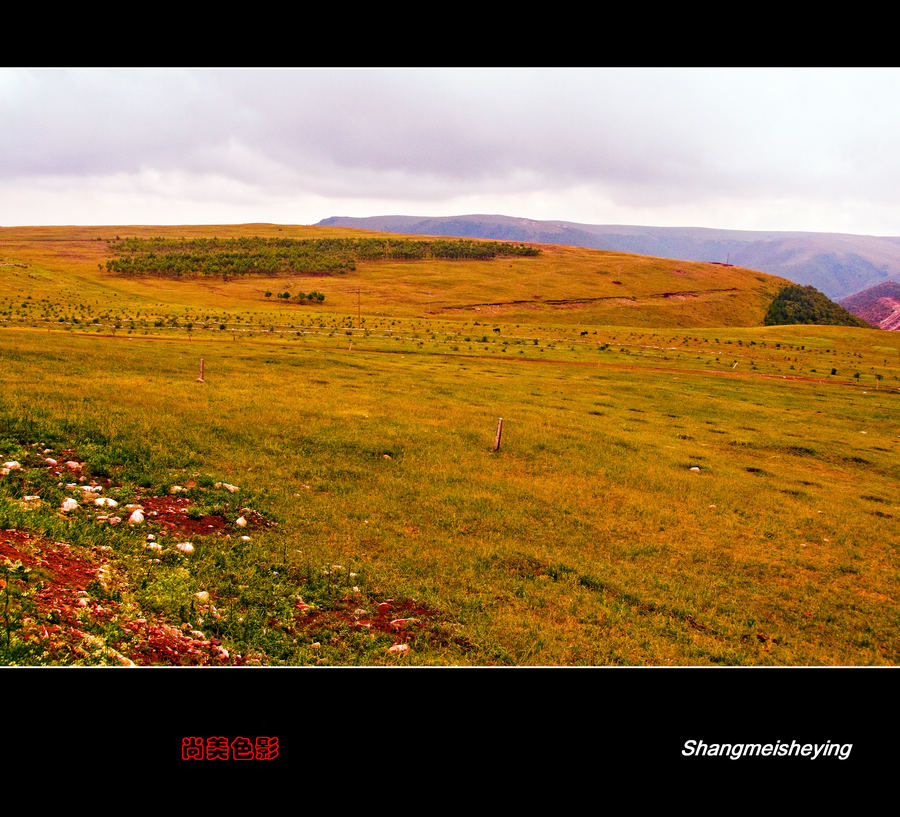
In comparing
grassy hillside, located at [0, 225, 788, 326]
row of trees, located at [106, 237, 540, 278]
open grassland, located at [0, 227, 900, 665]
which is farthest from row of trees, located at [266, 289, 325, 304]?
open grassland, located at [0, 227, 900, 665]

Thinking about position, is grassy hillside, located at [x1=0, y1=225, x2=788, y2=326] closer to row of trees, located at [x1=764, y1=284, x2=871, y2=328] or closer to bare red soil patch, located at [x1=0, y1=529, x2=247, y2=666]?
row of trees, located at [x1=764, y1=284, x2=871, y2=328]

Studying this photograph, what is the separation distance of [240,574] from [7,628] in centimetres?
343

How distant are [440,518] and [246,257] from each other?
16909 cm

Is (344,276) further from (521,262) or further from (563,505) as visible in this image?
(563,505)

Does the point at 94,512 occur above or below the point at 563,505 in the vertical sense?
above

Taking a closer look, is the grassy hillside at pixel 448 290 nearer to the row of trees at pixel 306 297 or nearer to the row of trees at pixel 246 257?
the row of trees at pixel 306 297

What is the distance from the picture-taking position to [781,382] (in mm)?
45531

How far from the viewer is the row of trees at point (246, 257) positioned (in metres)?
145

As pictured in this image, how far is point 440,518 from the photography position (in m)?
11.7

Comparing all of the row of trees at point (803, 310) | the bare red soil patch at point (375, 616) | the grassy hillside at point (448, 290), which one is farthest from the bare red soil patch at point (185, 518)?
the row of trees at point (803, 310)

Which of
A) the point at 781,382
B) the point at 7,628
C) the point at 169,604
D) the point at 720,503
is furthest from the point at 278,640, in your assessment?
the point at 781,382
